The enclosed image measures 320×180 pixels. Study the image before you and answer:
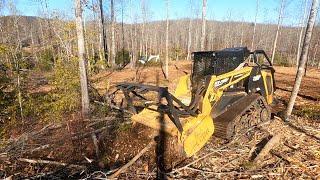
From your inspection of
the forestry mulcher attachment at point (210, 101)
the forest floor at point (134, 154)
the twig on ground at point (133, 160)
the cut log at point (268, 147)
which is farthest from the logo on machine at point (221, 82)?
the twig on ground at point (133, 160)

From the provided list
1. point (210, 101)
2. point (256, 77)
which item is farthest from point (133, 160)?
point (256, 77)

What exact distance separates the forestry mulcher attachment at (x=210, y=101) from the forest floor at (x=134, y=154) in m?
0.39

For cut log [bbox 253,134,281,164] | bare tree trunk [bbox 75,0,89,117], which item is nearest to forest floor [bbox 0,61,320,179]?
cut log [bbox 253,134,281,164]

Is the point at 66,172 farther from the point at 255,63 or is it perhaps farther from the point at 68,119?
the point at 255,63

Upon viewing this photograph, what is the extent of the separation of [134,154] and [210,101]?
2.24 metres

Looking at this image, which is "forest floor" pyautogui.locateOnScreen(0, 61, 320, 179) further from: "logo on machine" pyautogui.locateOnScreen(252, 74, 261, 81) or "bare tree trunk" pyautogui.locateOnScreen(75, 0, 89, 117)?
"logo on machine" pyautogui.locateOnScreen(252, 74, 261, 81)

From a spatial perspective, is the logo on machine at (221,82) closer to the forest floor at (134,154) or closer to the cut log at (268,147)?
the forest floor at (134,154)

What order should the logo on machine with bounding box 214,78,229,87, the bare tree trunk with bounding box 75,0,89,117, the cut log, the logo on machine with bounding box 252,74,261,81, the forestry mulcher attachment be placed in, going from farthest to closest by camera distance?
the bare tree trunk with bounding box 75,0,89,117
the logo on machine with bounding box 252,74,261,81
the logo on machine with bounding box 214,78,229,87
the cut log
the forestry mulcher attachment

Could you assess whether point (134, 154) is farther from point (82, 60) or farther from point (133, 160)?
point (82, 60)

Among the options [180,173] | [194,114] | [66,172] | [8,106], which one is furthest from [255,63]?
[8,106]

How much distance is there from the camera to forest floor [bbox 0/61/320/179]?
5500 millimetres

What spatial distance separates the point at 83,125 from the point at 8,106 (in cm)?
283

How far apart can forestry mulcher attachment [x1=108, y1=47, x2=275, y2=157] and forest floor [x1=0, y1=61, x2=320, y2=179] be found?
389 mm

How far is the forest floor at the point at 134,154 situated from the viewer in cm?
550
